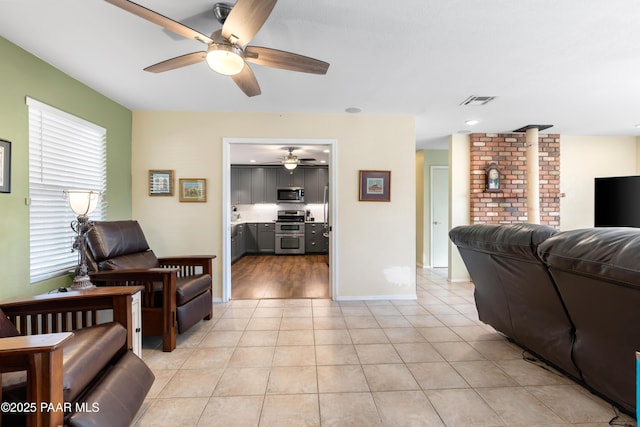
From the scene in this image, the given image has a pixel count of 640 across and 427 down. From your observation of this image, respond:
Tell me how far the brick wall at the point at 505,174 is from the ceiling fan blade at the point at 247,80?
12.0 ft

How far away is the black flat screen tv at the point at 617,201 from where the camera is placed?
3.96 metres

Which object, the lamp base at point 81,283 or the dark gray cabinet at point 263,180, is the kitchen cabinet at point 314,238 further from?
the lamp base at point 81,283

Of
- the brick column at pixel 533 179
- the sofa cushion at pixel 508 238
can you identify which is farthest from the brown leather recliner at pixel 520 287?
the brick column at pixel 533 179

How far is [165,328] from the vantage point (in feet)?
7.63

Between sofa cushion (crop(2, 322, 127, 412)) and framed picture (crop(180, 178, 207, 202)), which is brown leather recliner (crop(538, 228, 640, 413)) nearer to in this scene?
sofa cushion (crop(2, 322, 127, 412))

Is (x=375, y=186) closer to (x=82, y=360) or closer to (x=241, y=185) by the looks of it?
(x=82, y=360)

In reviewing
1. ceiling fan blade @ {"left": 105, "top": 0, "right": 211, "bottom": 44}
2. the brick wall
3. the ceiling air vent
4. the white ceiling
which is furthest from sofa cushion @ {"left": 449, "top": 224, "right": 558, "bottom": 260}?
the brick wall

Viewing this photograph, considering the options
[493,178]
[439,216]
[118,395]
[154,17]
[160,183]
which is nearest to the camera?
[118,395]

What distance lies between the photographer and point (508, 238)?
6.17ft

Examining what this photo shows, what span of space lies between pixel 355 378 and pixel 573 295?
1.35 metres

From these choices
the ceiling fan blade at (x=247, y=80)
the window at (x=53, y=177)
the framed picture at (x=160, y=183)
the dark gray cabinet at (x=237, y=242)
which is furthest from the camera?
the dark gray cabinet at (x=237, y=242)

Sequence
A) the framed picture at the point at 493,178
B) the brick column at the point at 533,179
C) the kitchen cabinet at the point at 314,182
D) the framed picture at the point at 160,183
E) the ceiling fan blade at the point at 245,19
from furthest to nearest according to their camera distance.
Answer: the kitchen cabinet at the point at 314,182 → the framed picture at the point at 493,178 → the brick column at the point at 533,179 → the framed picture at the point at 160,183 → the ceiling fan blade at the point at 245,19

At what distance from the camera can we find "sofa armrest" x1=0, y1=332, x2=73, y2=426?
100cm

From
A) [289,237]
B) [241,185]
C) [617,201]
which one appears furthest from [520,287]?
[241,185]
